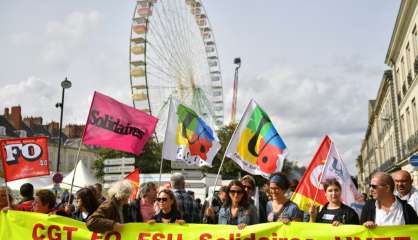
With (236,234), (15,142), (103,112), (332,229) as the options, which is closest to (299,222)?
(332,229)

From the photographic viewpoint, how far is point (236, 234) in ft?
17.9

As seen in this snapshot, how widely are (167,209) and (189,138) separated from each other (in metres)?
3.76

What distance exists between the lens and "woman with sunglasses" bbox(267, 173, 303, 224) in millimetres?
5449

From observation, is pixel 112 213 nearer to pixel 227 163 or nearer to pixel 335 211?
pixel 335 211

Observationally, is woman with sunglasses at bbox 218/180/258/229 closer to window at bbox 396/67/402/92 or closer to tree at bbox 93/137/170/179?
window at bbox 396/67/402/92

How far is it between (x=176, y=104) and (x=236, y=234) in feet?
14.6

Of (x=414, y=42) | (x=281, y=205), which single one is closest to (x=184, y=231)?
(x=281, y=205)

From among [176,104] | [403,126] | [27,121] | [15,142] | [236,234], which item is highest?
[27,121]

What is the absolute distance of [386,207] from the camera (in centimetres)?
513

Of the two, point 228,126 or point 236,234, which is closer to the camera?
point 236,234

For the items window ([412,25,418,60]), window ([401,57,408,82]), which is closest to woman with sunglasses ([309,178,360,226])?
window ([412,25,418,60])

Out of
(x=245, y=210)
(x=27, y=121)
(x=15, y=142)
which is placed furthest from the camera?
(x=27, y=121)

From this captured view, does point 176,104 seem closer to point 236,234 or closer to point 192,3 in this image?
point 236,234

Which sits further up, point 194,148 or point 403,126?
point 403,126
